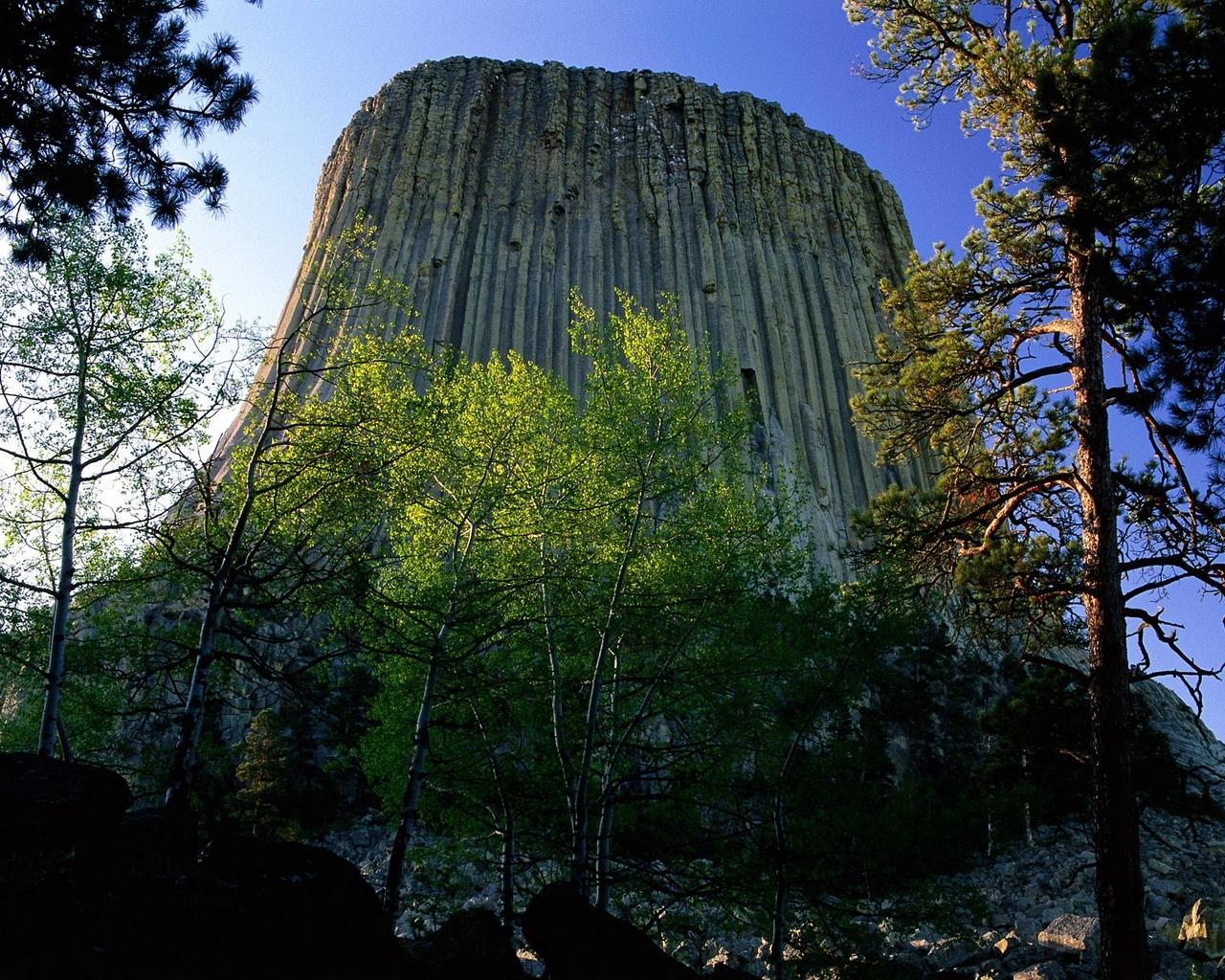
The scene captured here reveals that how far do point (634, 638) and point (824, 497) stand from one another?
25.4 metres

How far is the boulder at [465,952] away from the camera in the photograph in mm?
5863

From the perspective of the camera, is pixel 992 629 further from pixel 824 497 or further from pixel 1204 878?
pixel 824 497

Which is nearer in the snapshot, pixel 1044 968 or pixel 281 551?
pixel 281 551

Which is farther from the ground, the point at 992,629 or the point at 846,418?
the point at 846,418

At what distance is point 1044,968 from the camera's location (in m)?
11.4

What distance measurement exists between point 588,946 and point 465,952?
0.92 m

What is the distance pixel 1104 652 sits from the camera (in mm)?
7707

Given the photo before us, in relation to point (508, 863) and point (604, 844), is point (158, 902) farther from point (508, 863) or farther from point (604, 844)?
point (604, 844)

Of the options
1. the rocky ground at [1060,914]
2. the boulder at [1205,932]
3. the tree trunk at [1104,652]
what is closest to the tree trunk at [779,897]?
the rocky ground at [1060,914]

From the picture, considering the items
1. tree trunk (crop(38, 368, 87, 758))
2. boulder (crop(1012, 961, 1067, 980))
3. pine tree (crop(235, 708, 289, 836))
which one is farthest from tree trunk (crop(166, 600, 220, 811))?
pine tree (crop(235, 708, 289, 836))

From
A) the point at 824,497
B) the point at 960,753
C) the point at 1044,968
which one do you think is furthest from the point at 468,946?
the point at 824,497

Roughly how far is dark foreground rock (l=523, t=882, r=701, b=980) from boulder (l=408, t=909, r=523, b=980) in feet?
0.89

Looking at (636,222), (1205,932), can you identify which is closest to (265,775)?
(1205,932)

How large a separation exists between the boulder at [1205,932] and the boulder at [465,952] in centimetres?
1154
